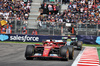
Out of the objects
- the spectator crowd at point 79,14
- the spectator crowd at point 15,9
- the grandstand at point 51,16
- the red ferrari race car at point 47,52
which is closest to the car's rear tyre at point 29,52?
the red ferrari race car at point 47,52

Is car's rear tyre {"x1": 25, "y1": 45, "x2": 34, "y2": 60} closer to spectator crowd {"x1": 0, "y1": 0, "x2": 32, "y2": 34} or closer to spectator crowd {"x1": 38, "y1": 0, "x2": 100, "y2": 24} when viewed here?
spectator crowd {"x1": 38, "y1": 0, "x2": 100, "y2": 24}

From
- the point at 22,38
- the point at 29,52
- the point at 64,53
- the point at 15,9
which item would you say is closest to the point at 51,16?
the point at 15,9

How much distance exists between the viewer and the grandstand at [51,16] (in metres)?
29.2

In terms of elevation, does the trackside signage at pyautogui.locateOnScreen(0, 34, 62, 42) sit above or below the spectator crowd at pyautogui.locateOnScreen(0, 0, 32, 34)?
below

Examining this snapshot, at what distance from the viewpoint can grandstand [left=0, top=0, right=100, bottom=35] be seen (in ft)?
95.7

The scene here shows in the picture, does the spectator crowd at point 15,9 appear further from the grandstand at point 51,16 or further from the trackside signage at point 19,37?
the trackside signage at point 19,37

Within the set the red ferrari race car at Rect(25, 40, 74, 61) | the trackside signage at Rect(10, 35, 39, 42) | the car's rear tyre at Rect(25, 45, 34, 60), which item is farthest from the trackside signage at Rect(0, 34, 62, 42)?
the car's rear tyre at Rect(25, 45, 34, 60)

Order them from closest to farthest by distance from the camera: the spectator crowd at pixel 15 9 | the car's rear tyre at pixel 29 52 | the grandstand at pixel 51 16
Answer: the car's rear tyre at pixel 29 52
the grandstand at pixel 51 16
the spectator crowd at pixel 15 9

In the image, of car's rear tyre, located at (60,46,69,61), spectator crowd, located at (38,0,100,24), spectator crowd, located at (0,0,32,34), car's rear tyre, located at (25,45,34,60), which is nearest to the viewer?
car's rear tyre, located at (60,46,69,61)

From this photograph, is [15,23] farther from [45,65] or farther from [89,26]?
[45,65]

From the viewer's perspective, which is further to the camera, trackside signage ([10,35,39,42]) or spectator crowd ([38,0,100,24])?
spectator crowd ([38,0,100,24])

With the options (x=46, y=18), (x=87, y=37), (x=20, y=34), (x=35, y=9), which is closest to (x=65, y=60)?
(x=87, y=37)

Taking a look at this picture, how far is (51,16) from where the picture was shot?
3406 cm

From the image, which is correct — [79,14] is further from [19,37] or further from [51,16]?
[19,37]
